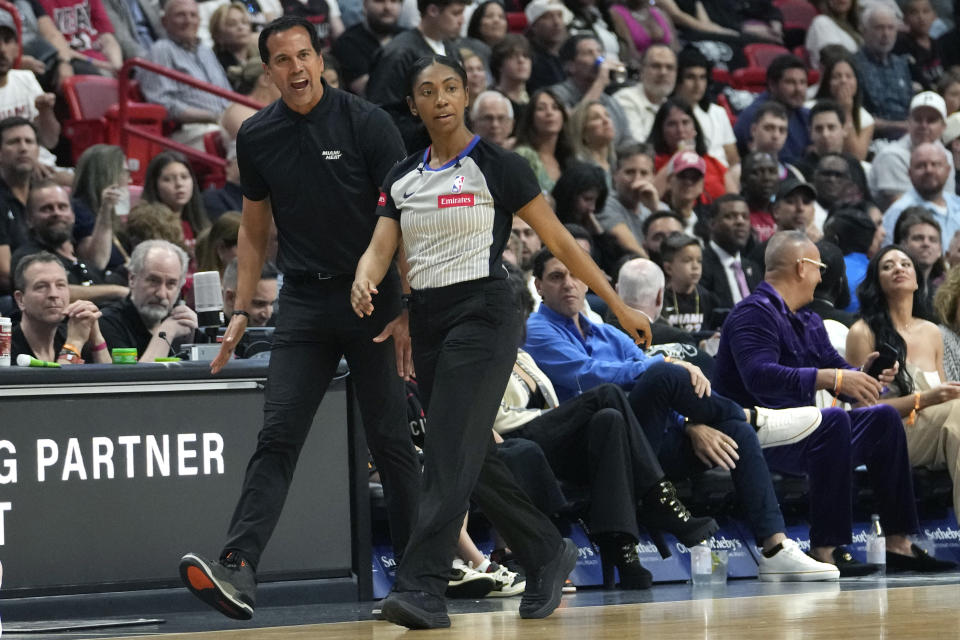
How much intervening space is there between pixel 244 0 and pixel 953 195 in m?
5.65

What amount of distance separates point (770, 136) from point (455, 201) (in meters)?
7.68

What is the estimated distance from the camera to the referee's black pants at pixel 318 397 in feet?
17.0

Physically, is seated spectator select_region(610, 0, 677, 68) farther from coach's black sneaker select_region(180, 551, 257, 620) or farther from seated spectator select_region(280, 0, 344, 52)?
coach's black sneaker select_region(180, 551, 257, 620)

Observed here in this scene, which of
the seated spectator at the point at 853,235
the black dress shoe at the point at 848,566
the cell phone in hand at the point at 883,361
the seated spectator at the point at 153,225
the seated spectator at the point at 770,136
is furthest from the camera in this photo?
the seated spectator at the point at 770,136

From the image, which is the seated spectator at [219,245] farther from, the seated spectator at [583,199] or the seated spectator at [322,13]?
the seated spectator at [322,13]

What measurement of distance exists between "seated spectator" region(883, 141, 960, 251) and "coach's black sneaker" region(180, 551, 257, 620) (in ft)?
25.4

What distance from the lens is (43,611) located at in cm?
609

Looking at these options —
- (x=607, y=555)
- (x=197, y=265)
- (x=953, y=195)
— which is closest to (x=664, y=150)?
(x=953, y=195)

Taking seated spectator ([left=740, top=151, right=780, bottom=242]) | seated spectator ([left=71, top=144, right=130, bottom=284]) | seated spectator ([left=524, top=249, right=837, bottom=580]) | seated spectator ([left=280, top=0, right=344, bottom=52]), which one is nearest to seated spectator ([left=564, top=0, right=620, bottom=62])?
seated spectator ([left=280, top=0, right=344, bottom=52])

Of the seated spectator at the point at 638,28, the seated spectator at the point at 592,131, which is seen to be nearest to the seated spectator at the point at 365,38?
the seated spectator at the point at 592,131

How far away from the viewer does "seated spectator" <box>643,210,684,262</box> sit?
33.8ft

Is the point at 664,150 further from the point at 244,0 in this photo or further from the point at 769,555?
the point at 769,555

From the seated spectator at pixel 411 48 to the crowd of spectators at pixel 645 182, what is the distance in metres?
0.02

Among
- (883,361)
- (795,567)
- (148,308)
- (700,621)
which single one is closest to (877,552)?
(795,567)
